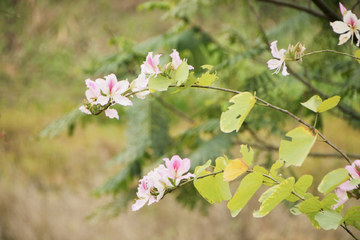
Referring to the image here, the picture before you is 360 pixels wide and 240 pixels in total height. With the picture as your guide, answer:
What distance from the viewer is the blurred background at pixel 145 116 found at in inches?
30.6

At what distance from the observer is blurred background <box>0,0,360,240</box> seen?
78cm

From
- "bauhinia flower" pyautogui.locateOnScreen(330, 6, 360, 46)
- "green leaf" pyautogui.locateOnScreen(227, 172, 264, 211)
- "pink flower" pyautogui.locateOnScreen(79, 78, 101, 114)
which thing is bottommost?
"green leaf" pyautogui.locateOnScreen(227, 172, 264, 211)

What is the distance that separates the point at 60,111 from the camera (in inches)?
107

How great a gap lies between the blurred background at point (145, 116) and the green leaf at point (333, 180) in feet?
1.26

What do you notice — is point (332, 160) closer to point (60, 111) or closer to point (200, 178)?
point (200, 178)

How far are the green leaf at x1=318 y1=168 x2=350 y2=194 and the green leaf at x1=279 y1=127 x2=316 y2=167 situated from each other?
31 millimetres

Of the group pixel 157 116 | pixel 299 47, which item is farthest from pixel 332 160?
pixel 299 47

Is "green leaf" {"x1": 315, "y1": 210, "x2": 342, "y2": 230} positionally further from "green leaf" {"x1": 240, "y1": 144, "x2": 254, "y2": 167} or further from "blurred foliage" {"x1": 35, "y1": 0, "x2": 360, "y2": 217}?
"blurred foliage" {"x1": 35, "y1": 0, "x2": 360, "y2": 217}

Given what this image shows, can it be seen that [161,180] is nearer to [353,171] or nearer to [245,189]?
[245,189]

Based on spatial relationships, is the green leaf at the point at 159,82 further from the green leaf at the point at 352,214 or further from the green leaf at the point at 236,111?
the green leaf at the point at 352,214

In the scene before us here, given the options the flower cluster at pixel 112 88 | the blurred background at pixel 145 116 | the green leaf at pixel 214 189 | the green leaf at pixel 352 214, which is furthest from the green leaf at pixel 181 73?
the blurred background at pixel 145 116

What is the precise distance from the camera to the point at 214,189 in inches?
12.6

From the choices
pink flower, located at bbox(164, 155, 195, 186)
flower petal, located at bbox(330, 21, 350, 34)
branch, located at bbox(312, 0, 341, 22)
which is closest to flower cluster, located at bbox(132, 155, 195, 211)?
pink flower, located at bbox(164, 155, 195, 186)

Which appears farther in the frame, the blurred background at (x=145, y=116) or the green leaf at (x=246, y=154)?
the blurred background at (x=145, y=116)
